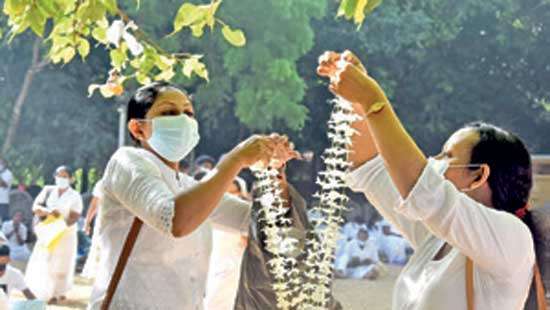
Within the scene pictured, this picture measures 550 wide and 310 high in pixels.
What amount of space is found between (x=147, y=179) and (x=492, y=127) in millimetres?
895

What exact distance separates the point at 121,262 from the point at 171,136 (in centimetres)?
44

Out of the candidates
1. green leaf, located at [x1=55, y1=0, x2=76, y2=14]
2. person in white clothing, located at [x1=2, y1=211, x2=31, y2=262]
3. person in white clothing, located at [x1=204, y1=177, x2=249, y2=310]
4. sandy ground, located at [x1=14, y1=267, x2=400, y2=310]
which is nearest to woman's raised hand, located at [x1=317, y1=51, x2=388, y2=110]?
green leaf, located at [x1=55, y1=0, x2=76, y2=14]

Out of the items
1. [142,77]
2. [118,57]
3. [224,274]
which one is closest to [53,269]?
[224,274]

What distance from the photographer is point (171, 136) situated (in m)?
2.63

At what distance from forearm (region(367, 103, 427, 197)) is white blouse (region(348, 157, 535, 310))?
0.02 metres

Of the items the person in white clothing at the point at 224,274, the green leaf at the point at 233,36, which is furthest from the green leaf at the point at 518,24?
the green leaf at the point at 233,36

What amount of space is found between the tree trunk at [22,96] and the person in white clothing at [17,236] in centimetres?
536

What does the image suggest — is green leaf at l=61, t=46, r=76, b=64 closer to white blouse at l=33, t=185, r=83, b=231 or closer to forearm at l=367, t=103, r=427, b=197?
forearm at l=367, t=103, r=427, b=197

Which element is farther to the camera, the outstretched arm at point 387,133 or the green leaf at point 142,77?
the green leaf at point 142,77

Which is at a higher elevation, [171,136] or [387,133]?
[387,133]

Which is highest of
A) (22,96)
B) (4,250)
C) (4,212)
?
(4,250)

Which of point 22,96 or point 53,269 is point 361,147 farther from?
point 22,96

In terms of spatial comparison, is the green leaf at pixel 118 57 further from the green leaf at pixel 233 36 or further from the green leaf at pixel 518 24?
the green leaf at pixel 518 24

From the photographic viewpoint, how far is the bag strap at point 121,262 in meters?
2.38
